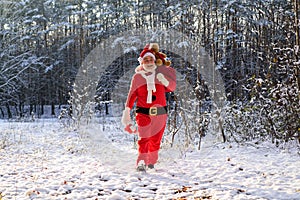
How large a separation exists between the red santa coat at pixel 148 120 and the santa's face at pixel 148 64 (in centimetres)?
10

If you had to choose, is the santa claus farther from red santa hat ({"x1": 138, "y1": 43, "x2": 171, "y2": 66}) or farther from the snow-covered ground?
the snow-covered ground

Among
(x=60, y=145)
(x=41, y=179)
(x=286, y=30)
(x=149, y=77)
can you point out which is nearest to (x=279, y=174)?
(x=149, y=77)

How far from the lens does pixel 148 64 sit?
4.39 m

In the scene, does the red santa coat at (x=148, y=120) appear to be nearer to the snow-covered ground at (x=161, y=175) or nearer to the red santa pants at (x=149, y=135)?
the red santa pants at (x=149, y=135)

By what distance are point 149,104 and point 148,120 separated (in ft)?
0.73

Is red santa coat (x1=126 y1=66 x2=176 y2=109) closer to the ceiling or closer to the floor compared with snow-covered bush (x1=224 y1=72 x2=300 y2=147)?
closer to the ceiling

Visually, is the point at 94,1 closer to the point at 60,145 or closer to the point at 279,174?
the point at 60,145

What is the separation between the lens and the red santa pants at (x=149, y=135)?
13.9 feet

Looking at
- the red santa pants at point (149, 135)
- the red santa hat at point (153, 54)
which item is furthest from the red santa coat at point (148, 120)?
the red santa hat at point (153, 54)

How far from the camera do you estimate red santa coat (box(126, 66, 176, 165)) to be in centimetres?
426

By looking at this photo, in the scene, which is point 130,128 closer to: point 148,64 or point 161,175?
point 161,175

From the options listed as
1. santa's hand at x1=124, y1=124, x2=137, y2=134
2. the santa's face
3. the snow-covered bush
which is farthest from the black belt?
the snow-covered bush

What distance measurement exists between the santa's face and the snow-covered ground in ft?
4.60

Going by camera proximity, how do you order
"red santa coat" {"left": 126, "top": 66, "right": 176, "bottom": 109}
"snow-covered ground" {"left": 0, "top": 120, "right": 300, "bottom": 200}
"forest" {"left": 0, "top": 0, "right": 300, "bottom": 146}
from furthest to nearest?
"forest" {"left": 0, "top": 0, "right": 300, "bottom": 146} → "red santa coat" {"left": 126, "top": 66, "right": 176, "bottom": 109} → "snow-covered ground" {"left": 0, "top": 120, "right": 300, "bottom": 200}
